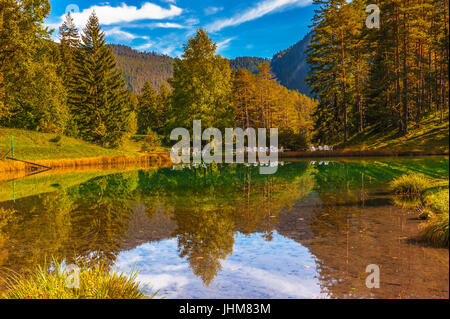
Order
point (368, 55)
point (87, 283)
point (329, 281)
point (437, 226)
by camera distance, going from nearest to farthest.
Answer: point (87, 283) → point (329, 281) → point (437, 226) → point (368, 55)

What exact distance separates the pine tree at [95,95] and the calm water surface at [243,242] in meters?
37.3

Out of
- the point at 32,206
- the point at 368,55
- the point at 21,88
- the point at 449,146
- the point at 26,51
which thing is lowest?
the point at 32,206

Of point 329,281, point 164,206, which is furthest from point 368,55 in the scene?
point 329,281

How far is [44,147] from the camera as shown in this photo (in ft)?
127

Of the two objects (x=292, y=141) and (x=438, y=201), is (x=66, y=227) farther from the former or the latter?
(x=292, y=141)

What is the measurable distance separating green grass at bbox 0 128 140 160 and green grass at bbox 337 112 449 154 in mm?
31202

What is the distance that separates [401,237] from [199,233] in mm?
4841

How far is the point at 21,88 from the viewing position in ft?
124

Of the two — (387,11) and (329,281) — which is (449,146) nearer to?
(329,281)

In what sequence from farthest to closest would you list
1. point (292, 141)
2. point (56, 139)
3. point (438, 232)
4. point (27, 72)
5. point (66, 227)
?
point (292, 141)
point (56, 139)
point (27, 72)
point (66, 227)
point (438, 232)

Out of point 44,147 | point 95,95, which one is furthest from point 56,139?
point 95,95

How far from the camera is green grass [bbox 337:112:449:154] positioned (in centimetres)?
3594

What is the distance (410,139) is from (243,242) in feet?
121
